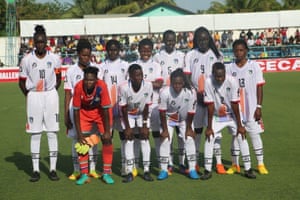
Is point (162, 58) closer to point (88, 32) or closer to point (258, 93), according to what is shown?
point (258, 93)

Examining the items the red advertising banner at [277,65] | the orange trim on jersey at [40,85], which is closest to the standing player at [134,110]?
the orange trim on jersey at [40,85]

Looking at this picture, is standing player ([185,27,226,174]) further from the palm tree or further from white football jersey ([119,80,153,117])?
the palm tree

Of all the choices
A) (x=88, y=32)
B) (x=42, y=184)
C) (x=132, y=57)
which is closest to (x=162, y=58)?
(x=42, y=184)

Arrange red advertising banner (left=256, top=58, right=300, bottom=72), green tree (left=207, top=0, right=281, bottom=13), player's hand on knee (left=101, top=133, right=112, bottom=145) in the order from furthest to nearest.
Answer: green tree (left=207, top=0, right=281, bottom=13) < red advertising banner (left=256, top=58, right=300, bottom=72) < player's hand on knee (left=101, top=133, right=112, bottom=145)

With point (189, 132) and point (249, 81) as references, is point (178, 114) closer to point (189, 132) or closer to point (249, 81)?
point (189, 132)

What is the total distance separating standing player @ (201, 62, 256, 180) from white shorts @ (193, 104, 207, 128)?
0.30m

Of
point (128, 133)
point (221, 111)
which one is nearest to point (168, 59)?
point (221, 111)

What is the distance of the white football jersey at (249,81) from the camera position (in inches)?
300

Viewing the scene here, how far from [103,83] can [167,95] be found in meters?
1.03

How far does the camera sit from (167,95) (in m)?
7.50

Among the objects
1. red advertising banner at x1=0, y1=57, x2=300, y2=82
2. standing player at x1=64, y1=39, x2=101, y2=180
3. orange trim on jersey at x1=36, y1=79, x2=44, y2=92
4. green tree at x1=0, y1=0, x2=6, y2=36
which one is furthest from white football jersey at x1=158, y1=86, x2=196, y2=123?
green tree at x1=0, y1=0, x2=6, y2=36

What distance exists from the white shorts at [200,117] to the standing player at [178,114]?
273mm

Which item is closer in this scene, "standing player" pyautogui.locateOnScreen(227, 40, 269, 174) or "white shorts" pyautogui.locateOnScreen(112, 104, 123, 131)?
"standing player" pyautogui.locateOnScreen(227, 40, 269, 174)

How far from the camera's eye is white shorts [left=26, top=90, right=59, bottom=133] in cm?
755
